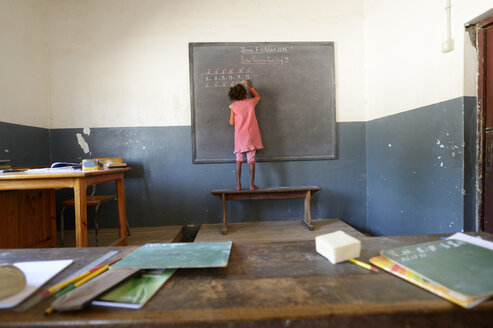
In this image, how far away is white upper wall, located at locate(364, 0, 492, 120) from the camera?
6.12 feet

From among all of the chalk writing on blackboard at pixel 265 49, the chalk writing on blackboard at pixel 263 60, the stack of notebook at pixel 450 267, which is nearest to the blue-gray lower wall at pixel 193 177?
the chalk writing on blackboard at pixel 263 60

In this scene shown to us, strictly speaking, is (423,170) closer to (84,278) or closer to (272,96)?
(272,96)

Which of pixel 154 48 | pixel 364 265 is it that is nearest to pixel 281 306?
pixel 364 265

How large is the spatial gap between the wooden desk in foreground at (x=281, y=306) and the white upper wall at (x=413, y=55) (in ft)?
6.89

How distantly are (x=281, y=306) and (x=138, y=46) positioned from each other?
11.3 ft

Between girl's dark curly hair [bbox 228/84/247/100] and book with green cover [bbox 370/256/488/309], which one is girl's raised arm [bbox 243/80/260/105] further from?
book with green cover [bbox 370/256/488/309]

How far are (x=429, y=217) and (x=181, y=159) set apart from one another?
273 cm

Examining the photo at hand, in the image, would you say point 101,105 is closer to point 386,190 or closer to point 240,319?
point 240,319

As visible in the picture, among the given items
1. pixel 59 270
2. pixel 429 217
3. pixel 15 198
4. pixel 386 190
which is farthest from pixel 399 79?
pixel 15 198

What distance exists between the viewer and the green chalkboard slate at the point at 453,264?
18.6 inches

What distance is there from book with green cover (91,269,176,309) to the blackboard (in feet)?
8.15

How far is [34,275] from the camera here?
60 cm

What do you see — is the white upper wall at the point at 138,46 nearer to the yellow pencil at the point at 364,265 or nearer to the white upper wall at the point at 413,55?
the white upper wall at the point at 413,55

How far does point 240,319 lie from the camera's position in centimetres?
43
